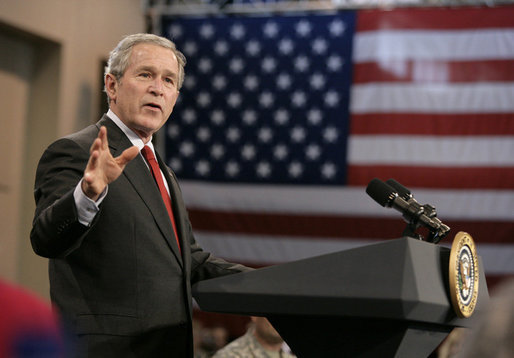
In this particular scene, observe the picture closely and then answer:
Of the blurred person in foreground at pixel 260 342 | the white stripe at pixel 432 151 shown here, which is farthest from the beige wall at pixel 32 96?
the white stripe at pixel 432 151

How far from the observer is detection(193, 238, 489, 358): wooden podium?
1302 millimetres

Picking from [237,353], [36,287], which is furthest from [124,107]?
[36,287]

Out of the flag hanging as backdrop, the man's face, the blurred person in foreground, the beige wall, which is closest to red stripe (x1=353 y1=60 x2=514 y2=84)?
the flag hanging as backdrop

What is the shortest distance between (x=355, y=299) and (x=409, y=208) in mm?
407

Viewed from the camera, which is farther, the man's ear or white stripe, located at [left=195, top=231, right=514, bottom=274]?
white stripe, located at [left=195, top=231, right=514, bottom=274]

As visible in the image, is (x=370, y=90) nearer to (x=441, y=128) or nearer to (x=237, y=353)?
A: (x=441, y=128)

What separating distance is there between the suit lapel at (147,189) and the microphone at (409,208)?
1.67 feet

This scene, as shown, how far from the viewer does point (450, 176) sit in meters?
5.35

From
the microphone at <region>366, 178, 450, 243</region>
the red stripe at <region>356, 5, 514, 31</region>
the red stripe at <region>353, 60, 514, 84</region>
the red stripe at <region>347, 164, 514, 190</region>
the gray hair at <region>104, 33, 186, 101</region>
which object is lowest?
the red stripe at <region>347, 164, 514, 190</region>

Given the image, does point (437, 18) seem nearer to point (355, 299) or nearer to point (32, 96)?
point (32, 96)

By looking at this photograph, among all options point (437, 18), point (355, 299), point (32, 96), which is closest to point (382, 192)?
point (355, 299)

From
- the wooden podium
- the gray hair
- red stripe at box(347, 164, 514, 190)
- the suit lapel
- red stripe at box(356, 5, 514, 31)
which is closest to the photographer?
the wooden podium

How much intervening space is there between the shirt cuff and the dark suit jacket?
96 mm

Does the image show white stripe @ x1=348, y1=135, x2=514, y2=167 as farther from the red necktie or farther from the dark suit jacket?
the dark suit jacket
